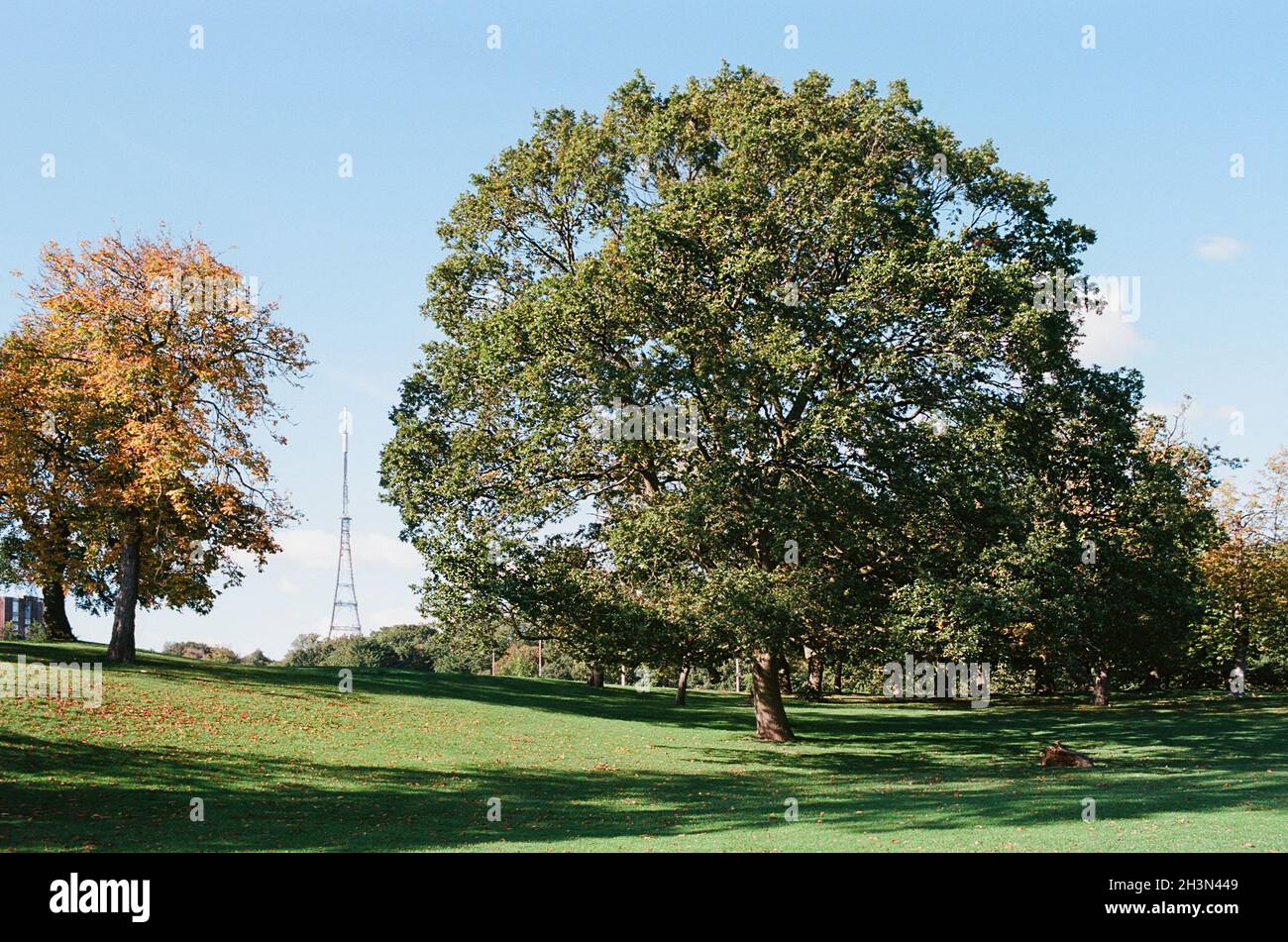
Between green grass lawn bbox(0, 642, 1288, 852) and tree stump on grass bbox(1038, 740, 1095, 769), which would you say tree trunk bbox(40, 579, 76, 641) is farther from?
tree stump on grass bbox(1038, 740, 1095, 769)

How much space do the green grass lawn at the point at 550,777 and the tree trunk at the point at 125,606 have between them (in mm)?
1148

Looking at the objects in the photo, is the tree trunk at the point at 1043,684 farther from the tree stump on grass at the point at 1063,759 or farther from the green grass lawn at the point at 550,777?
the tree stump on grass at the point at 1063,759

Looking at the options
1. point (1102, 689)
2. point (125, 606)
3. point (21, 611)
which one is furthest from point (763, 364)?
point (21, 611)

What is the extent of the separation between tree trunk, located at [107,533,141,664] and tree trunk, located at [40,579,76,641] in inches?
354

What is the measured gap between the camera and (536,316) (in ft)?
95.5

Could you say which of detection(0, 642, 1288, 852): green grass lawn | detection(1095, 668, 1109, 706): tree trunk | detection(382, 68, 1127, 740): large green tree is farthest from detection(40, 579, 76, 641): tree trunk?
detection(1095, 668, 1109, 706): tree trunk

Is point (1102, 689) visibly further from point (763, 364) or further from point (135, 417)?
point (135, 417)

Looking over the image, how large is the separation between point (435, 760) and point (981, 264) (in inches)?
791

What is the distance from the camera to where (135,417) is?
3609cm

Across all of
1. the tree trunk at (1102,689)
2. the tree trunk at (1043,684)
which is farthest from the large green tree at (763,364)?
the tree trunk at (1043,684)

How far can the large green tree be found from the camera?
28.1 m

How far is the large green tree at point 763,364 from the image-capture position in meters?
28.1
